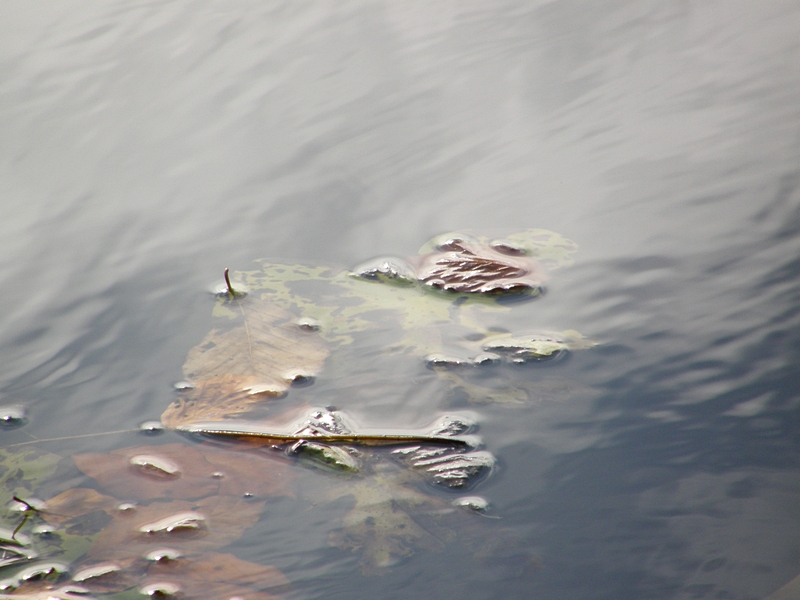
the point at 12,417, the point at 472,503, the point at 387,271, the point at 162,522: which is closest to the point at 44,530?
the point at 162,522

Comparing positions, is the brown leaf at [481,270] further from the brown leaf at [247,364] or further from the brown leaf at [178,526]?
the brown leaf at [178,526]

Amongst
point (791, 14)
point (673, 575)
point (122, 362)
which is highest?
point (791, 14)

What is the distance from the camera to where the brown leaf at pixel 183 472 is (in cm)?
185

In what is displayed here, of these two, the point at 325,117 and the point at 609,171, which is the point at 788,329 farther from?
the point at 325,117

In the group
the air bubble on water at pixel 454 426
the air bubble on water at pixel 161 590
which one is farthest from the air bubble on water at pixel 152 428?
the air bubble on water at pixel 454 426

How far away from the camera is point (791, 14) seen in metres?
3.39

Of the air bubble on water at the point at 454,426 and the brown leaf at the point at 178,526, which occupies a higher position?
the air bubble on water at the point at 454,426

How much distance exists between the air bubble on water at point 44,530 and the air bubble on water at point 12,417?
0.41m

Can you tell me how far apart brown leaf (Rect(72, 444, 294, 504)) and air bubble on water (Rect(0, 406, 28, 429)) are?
0.90 ft

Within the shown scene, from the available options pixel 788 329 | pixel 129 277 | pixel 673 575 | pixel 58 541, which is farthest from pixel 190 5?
pixel 673 575

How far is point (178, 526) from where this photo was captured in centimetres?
179

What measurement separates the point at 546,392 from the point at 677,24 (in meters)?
2.55

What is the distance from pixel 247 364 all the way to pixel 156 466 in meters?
0.42

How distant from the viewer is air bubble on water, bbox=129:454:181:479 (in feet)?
6.23
